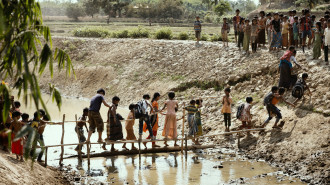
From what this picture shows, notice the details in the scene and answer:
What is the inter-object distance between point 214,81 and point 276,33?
9.36ft

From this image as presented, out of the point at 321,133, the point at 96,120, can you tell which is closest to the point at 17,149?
the point at 96,120

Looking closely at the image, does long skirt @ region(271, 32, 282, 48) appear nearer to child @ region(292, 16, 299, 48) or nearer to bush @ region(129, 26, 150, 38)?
child @ region(292, 16, 299, 48)

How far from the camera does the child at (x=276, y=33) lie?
1641 cm

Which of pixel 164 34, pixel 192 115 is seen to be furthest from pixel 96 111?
pixel 164 34

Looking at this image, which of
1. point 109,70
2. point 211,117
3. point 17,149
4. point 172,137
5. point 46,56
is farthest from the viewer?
point 109,70

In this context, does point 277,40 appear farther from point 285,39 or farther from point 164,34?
point 164,34

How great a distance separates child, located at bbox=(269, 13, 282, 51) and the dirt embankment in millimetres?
Result: 388

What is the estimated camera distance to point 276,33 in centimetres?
1647

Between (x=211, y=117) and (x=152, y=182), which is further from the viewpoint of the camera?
(x=211, y=117)

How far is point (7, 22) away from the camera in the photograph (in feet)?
19.7

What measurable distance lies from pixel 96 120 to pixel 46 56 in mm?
5274

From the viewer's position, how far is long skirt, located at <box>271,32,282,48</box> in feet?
54.2

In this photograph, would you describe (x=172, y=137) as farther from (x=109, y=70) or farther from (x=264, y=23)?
(x=109, y=70)

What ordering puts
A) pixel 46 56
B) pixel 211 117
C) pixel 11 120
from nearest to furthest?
pixel 46 56, pixel 11 120, pixel 211 117
